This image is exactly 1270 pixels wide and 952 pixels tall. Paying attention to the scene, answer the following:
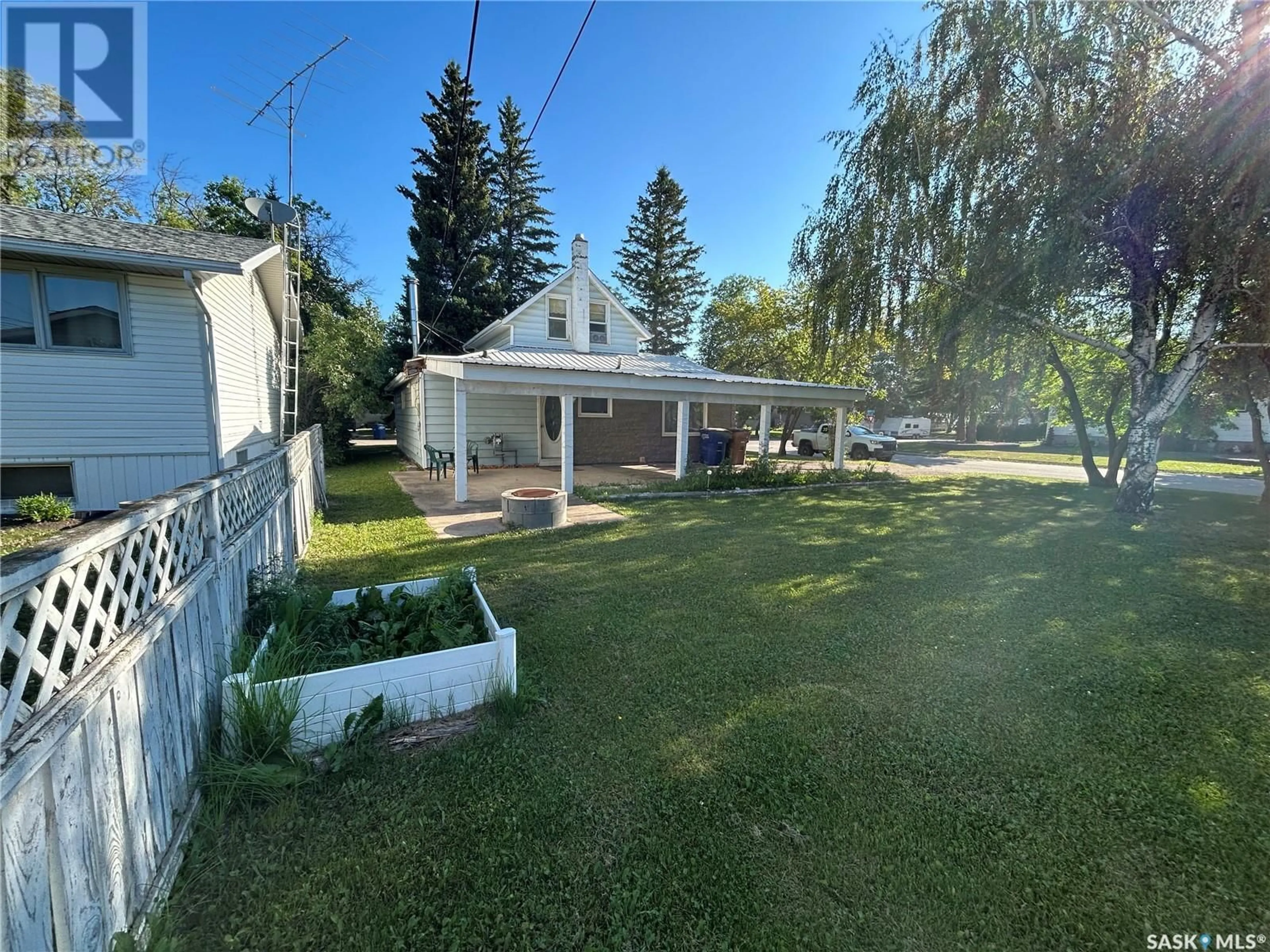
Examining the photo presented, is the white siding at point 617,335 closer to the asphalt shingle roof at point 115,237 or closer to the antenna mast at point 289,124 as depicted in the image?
the antenna mast at point 289,124

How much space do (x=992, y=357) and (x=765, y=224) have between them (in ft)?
22.3

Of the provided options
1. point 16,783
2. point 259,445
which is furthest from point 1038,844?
point 259,445

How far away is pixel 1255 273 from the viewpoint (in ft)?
24.2

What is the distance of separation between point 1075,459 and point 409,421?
88.7 feet

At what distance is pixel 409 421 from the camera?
51.6 feet

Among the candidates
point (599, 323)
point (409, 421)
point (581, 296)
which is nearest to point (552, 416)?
point (599, 323)

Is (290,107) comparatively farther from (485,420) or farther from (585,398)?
(585,398)

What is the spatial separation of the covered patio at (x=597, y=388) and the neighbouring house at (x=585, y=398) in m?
0.04

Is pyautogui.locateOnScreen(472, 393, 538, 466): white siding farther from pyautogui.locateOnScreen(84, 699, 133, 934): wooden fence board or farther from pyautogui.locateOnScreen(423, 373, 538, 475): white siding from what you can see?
pyautogui.locateOnScreen(84, 699, 133, 934): wooden fence board

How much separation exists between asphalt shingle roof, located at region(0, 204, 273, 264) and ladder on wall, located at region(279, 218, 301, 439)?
1912 millimetres

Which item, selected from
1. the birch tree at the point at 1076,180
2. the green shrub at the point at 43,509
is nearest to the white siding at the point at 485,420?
the green shrub at the point at 43,509

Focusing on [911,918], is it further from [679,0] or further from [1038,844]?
[679,0]

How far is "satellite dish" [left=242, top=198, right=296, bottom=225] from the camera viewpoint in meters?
8.53

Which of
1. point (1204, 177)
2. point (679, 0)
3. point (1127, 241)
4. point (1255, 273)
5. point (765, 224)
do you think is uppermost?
point (765, 224)
